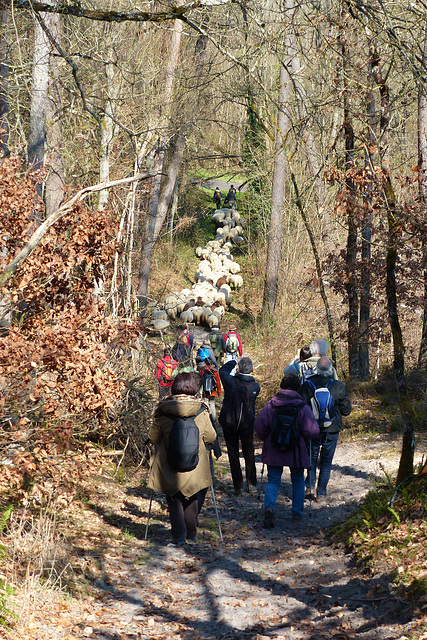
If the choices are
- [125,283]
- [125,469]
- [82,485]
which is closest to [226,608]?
[82,485]

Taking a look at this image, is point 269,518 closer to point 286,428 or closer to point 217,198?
point 286,428

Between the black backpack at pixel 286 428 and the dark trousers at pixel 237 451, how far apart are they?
1.34 m

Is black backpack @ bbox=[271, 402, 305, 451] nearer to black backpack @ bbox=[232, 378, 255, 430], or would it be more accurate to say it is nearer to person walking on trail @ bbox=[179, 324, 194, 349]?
black backpack @ bbox=[232, 378, 255, 430]

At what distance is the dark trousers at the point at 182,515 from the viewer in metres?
6.70

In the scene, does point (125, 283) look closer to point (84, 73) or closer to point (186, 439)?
point (186, 439)

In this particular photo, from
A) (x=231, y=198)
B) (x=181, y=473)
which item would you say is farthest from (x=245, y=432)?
(x=231, y=198)

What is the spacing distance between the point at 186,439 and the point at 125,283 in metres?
3.83

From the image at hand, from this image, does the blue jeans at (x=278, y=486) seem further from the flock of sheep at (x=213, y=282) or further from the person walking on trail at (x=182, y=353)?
the flock of sheep at (x=213, y=282)

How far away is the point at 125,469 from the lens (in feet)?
31.2

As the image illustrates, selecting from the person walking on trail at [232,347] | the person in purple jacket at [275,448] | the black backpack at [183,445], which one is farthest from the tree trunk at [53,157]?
the black backpack at [183,445]

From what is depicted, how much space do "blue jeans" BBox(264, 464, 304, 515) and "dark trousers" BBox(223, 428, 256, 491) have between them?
3.90ft

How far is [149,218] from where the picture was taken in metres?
19.9

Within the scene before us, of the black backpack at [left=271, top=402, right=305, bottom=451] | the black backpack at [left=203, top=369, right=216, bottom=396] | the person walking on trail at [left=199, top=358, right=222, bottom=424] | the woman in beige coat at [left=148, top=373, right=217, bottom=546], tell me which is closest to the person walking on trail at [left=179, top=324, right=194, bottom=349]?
the person walking on trail at [left=199, top=358, right=222, bottom=424]

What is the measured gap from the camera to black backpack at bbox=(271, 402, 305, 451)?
7230 mm
